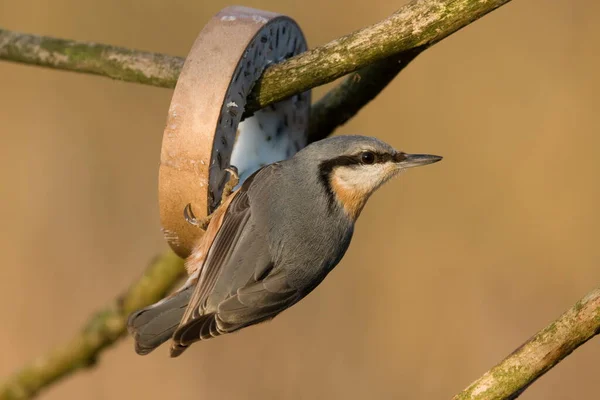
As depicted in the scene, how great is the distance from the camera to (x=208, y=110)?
2365 mm

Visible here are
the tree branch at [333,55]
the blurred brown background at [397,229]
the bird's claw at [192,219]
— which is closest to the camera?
the tree branch at [333,55]

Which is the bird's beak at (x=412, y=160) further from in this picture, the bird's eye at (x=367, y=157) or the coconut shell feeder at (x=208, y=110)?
the coconut shell feeder at (x=208, y=110)

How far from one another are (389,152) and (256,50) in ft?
1.66

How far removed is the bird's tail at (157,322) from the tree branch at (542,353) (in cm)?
98

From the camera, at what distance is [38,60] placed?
118 inches

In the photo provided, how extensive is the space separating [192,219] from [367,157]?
550 millimetres

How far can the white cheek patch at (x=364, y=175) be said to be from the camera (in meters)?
2.67

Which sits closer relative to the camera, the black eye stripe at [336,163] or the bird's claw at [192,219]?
the bird's claw at [192,219]

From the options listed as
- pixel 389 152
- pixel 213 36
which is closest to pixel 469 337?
pixel 389 152

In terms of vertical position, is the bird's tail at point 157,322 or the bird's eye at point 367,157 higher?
the bird's eye at point 367,157

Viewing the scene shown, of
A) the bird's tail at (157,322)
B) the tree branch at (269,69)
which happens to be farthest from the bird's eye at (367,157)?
the bird's tail at (157,322)

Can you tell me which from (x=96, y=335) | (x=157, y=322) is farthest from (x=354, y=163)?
(x=96, y=335)

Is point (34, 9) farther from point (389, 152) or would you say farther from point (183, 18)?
point (389, 152)

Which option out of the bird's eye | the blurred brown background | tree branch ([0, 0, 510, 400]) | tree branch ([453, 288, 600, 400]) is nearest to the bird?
→ the bird's eye
